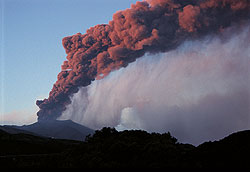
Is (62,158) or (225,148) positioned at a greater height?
(225,148)

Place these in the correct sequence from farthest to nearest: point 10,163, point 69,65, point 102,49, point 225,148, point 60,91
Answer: point 60,91 → point 69,65 → point 102,49 → point 10,163 → point 225,148

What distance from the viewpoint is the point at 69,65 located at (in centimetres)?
14888

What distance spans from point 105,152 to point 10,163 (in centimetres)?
1307

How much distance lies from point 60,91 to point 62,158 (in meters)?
133

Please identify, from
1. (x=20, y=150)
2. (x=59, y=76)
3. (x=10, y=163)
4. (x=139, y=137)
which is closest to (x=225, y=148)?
(x=139, y=137)

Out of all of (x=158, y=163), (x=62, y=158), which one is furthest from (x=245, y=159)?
(x=62, y=158)

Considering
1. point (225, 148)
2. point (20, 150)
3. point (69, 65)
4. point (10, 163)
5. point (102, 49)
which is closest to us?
point (225, 148)

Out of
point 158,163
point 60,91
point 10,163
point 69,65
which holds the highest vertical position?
point 69,65

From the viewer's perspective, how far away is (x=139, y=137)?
122 feet

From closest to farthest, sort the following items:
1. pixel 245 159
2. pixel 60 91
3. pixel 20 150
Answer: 1. pixel 245 159
2. pixel 20 150
3. pixel 60 91

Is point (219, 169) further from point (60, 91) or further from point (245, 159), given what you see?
point (60, 91)

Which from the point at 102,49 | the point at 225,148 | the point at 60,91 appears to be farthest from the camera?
the point at 60,91

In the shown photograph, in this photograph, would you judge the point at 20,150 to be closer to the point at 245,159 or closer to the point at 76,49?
the point at 245,159

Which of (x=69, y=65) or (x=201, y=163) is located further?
(x=69, y=65)
